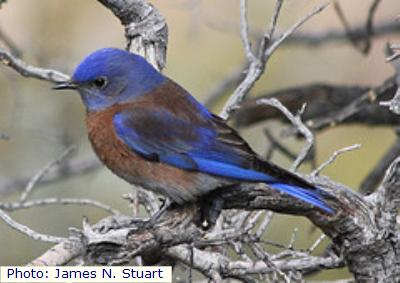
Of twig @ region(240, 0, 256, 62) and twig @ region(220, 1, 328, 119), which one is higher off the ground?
twig @ region(240, 0, 256, 62)

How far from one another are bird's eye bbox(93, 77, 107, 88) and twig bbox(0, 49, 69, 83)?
151 mm

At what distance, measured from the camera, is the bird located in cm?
462

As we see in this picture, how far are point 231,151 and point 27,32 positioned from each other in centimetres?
371

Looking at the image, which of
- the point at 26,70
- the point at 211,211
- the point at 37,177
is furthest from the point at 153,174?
the point at 26,70

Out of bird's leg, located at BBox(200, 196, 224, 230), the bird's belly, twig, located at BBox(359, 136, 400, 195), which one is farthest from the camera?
twig, located at BBox(359, 136, 400, 195)

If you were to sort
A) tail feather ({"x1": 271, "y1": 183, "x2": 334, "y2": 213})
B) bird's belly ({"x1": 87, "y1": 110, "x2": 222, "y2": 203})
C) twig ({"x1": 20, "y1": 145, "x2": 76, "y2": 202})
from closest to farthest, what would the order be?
1. tail feather ({"x1": 271, "y1": 183, "x2": 334, "y2": 213})
2. bird's belly ({"x1": 87, "y1": 110, "x2": 222, "y2": 203})
3. twig ({"x1": 20, "y1": 145, "x2": 76, "y2": 202})

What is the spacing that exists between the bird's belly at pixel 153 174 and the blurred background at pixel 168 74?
2184 mm

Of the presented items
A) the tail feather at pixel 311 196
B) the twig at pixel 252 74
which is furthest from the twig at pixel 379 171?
the tail feather at pixel 311 196

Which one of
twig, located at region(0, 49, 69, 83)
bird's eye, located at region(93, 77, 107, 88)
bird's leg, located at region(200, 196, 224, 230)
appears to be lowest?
bird's leg, located at region(200, 196, 224, 230)

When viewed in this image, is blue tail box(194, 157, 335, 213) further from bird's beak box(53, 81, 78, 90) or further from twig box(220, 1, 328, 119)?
A: bird's beak box(53, 81, 78, 90)

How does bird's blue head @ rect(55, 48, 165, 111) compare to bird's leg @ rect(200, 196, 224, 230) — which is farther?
bird's blue head @ rect(55, 48, 165, 111)

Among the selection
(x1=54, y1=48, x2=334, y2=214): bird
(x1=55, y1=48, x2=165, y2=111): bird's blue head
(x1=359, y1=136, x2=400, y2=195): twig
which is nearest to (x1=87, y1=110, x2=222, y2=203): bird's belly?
(x1=54, y1=48, x2=334, y2=214): bird

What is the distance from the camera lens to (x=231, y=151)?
4684 millimetres

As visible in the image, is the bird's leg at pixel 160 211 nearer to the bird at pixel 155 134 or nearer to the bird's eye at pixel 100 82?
the bird at pixel 155 134
